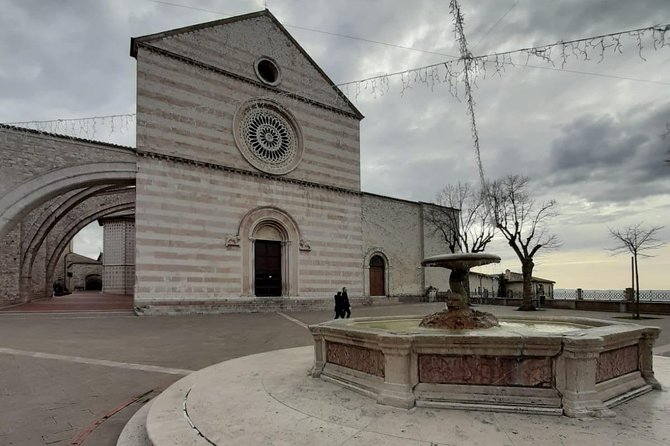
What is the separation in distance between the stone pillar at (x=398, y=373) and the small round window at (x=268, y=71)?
66.3 feet

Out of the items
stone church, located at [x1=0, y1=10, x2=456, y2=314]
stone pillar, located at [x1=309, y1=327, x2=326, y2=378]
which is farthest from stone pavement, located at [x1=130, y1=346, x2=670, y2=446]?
stone church, located at [x1=0, y1=10, x2=456, y2=314]

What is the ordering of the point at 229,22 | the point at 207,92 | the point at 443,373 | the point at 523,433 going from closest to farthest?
the point at 523,433
the point at 443,373
the point at 207,92
the point at 229,22

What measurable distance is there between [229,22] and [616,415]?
22.6m

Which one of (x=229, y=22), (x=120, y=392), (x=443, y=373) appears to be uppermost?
(x=229, y=22)

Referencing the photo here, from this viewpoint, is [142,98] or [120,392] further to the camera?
[142,98]

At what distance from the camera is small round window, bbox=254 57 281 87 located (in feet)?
72.7

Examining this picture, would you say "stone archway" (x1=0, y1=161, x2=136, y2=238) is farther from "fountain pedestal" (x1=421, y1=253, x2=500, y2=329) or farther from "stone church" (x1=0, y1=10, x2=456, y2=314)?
"fountain pedestal" (x1=421, y1=253, x2=500, y2=329)

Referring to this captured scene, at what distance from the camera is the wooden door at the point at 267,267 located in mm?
20875

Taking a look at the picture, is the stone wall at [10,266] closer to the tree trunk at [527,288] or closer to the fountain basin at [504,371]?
the fountain basin at [504,371]

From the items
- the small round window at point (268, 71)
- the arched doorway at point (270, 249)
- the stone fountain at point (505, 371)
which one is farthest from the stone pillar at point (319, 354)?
the small round window at point (268, 71)

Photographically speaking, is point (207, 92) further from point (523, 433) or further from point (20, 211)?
point (523, 433)

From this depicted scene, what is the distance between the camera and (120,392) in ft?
20.2

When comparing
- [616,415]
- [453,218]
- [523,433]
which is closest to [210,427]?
[523,433]

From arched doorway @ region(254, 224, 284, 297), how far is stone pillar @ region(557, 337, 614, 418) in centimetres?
1782
